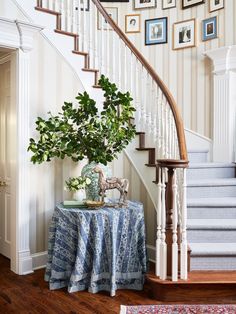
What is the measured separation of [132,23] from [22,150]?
286 cm

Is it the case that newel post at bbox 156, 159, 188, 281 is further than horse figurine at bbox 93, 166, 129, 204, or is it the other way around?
horse figurine at bbox 93, 166, 129, 204

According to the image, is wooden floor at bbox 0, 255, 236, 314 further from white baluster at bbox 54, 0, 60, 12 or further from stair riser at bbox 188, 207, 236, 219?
white baluster at bbox 54, 0, 60, 12

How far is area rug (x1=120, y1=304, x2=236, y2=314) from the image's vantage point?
2.51 meters

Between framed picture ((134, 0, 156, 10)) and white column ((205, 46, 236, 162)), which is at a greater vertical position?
framed picture ((134, 0, 156, 10))

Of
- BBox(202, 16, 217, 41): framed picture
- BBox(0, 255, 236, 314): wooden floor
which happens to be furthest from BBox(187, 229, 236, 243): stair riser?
BBox(202, 16, 217, 41): framed picture

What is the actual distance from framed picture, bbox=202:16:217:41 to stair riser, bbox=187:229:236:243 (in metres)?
2.71

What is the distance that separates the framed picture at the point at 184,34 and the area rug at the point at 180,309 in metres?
3.46

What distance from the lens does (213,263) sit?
2.96m

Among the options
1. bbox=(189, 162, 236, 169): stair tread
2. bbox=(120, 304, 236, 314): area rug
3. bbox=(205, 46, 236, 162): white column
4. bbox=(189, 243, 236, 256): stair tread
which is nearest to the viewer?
bbox=(120, 304, 236, 314): area rug

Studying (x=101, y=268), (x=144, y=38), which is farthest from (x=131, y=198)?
(x=144, y=38)

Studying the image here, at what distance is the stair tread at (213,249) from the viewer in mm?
2922

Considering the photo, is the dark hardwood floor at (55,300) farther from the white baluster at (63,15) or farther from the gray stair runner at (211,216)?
the white baluster at (63,15)

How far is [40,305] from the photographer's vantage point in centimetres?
265

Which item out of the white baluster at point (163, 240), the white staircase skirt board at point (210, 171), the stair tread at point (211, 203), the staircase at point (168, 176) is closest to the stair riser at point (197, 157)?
the staircase at point (168, 176)
